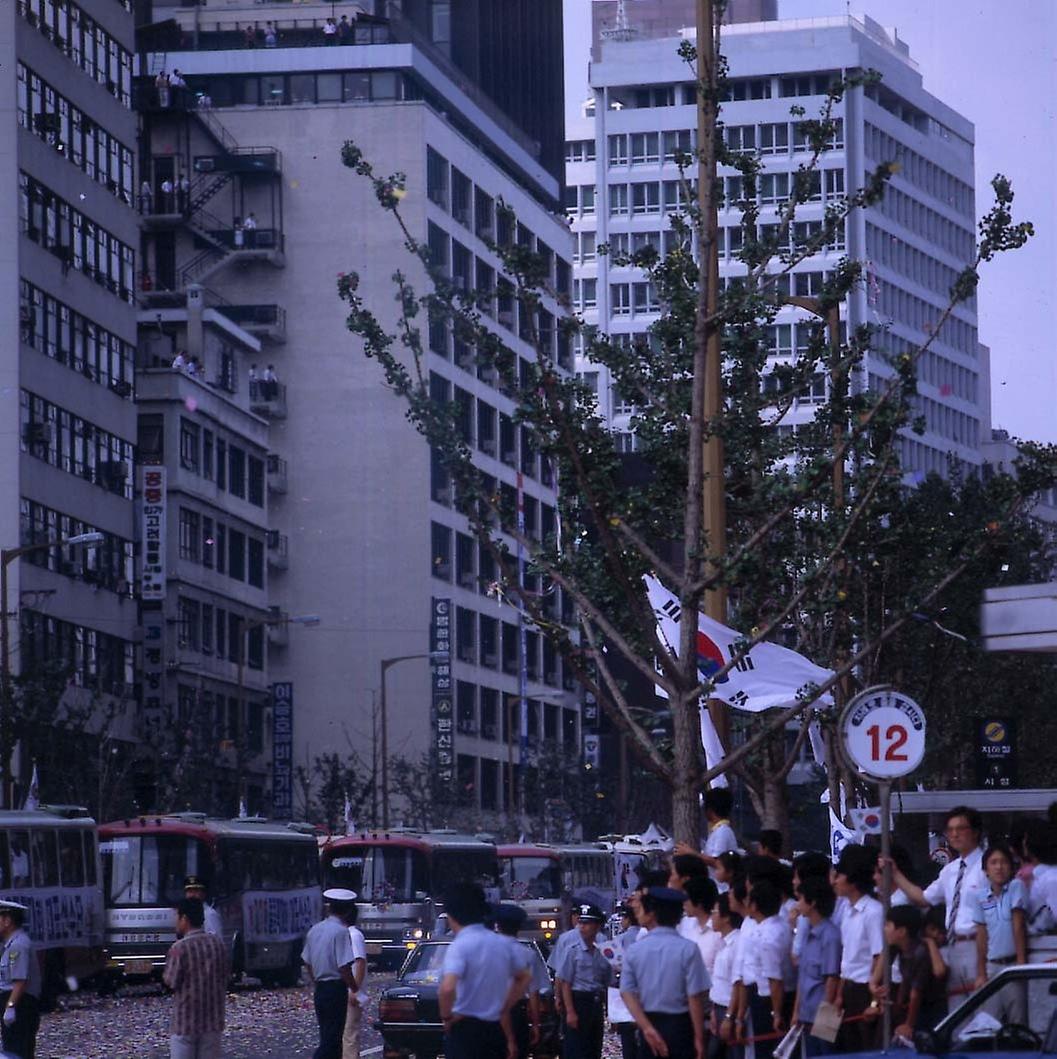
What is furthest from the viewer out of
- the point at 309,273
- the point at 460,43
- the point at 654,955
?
the point at 460,43

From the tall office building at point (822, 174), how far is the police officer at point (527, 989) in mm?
119629

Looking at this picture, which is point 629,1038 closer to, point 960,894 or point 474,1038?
point 960,894

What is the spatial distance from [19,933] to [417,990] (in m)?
8.44

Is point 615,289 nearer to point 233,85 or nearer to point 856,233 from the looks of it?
point 856,233

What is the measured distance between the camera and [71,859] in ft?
140

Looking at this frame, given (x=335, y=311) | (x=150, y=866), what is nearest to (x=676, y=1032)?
(x=150, y=866)

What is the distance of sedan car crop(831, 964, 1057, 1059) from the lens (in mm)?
11320

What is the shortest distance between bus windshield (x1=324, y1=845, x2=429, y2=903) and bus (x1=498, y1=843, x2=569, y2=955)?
583 centimetres

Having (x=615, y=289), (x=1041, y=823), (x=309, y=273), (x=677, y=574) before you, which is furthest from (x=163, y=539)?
(x=615, y=289)

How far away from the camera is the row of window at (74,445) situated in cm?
7094

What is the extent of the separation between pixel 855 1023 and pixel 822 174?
133509 millimetres

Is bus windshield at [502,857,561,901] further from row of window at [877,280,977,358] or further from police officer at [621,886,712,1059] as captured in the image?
row of window at [877,280,977,358]

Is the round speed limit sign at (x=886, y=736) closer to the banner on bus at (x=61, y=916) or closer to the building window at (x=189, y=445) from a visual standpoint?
the banner on bus at (x=61, y=916)

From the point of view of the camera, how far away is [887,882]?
1465 centimetres
